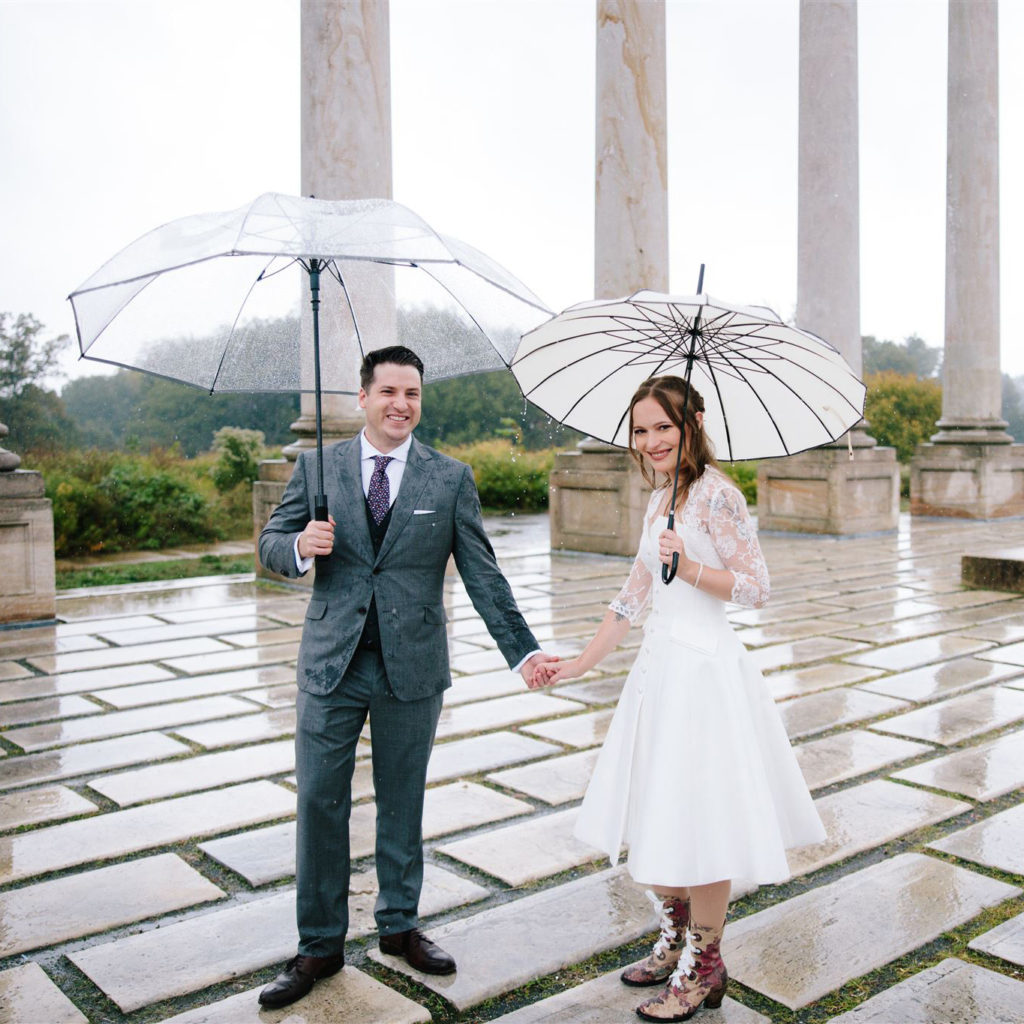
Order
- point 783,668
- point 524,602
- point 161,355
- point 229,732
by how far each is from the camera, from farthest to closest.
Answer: point 524,602 < point 783,668 < point 229,732 < point 161,355

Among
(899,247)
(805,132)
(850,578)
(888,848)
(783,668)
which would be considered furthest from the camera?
(899,247)

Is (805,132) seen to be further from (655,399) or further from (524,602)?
(655,399)

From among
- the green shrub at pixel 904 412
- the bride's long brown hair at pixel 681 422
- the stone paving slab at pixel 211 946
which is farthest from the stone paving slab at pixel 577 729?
the green shrub at pixel 904 412

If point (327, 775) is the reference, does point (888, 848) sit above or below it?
below

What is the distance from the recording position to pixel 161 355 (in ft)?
9.94

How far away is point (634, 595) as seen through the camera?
9.32ft

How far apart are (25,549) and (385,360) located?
18.1 ft

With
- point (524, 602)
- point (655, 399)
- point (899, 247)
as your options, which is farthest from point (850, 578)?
point (899, 247)

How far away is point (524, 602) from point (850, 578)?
9.92 feet

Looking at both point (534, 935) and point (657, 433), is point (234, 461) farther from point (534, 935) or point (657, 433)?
point (657, 433)

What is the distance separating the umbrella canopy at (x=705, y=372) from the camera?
2705 millimetres

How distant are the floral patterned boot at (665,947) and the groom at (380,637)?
459mm

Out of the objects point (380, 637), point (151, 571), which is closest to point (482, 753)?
point (380, 637)

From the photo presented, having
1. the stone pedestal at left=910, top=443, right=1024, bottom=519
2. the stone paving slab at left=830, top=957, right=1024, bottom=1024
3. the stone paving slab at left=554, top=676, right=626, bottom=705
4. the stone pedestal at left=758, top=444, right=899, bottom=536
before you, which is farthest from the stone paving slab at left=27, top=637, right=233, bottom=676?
the stone pedestal at left=910, top=443, right=1024, bottom=519
